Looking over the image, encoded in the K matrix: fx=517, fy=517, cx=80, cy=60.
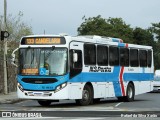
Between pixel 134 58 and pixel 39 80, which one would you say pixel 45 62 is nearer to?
pixel 39 80

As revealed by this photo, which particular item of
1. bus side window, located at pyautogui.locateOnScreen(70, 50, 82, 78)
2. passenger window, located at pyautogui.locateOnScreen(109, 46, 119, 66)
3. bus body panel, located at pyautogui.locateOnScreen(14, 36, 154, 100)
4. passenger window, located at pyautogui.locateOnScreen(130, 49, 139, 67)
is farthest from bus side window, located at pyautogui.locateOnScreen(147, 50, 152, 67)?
bus side window, located at pyautogui.locateOnScreen(70, 50, 82, 78)

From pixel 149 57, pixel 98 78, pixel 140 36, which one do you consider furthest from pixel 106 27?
pixel 98 78

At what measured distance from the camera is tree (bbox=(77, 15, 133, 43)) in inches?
3447

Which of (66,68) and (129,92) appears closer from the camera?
(66,68)

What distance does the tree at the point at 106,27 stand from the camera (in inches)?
3447

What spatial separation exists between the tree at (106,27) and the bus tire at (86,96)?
63358 millimetres

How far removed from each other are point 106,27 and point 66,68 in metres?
67.4

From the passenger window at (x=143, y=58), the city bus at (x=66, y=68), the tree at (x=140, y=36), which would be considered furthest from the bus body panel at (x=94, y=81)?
the tree at (x=140, y=36)

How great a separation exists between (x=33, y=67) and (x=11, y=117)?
646cm

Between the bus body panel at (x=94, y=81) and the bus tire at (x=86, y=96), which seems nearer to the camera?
the bus body panel at (x=94, y=81)

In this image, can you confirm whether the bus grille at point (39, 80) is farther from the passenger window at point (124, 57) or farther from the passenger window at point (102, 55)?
the passenger window at point (124, 57)

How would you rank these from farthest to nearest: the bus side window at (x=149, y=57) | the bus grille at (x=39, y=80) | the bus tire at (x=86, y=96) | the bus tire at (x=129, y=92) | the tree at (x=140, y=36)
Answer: the tree at (x=140, y=36)
the bus side window at (x=149, y=57)
the bus tire at (x=129, y=92)
the bus tire at (x=86, y=96)
the bus grille at (x=39, y=80)

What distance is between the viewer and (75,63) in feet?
70.4

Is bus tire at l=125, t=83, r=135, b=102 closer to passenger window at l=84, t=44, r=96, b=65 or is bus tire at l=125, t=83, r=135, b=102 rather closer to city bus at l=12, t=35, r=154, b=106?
city bus at l=12, t=35, r=154, b=106
